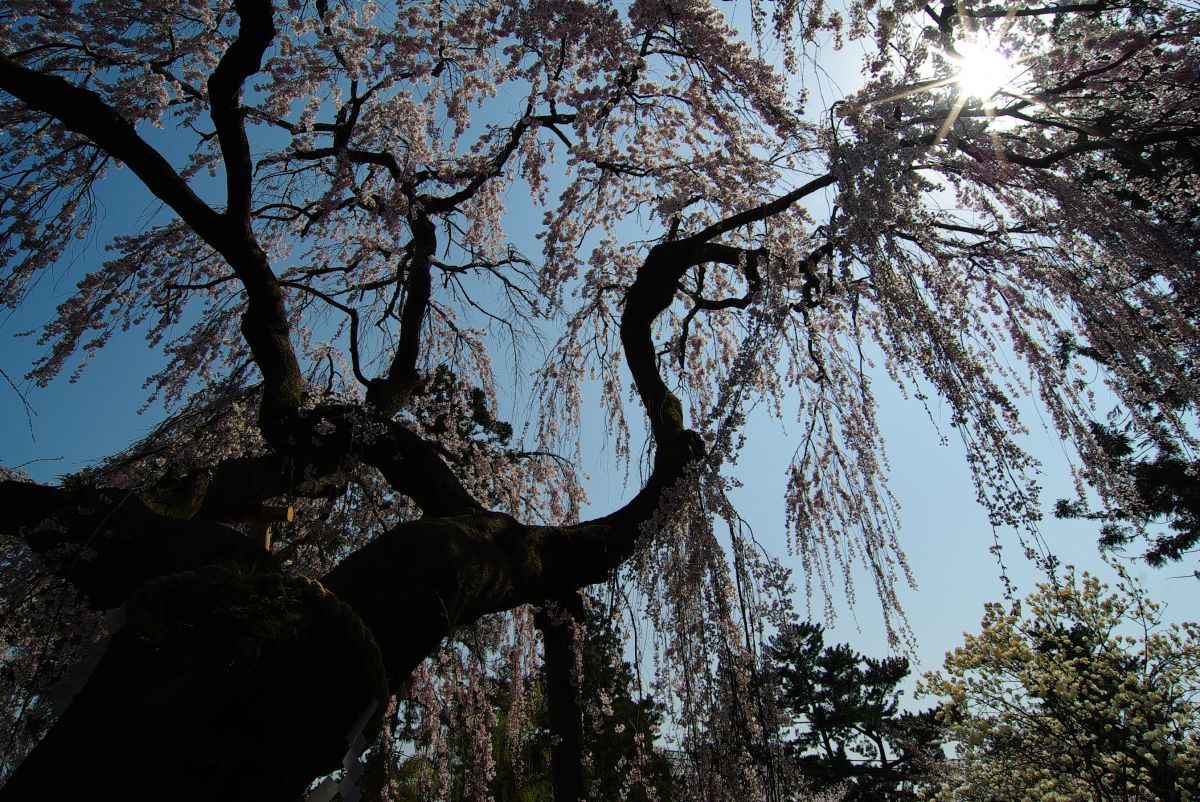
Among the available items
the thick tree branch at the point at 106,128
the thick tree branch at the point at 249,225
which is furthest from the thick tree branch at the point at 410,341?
the thick tree branch at the point at 106,128

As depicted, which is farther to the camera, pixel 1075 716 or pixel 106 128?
pixel 1075 716

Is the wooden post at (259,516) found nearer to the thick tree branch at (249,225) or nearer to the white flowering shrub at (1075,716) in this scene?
the thick tree branch at (249,225)

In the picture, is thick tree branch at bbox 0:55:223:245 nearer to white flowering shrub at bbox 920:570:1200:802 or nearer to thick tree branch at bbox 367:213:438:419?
thick tree branch at bbox 367:213:438:419

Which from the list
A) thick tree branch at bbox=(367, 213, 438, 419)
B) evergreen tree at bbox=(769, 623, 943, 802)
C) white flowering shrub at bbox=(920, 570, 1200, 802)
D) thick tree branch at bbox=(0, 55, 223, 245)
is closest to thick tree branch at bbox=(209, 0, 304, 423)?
thick tree branch at bbox=(0, 55, 223, 245)

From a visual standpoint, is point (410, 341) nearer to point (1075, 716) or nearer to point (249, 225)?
point (249, 225)

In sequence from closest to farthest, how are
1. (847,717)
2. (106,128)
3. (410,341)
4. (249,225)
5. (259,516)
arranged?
(106,128) < (249,225) < (259,516) < (410,341) < (847,717)

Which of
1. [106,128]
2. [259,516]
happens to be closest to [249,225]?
[106,128]

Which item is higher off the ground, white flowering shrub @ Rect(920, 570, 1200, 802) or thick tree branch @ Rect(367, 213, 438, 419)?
thick tree branch @ Rect(367, 213, 438, 419)

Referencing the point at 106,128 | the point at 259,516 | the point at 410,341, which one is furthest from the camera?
the point at 410,341

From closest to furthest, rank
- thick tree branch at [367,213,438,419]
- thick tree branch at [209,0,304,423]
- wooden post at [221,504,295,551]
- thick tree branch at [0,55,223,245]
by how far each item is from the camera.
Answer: thick tree branch at [0,55,223,245]
thick tree branch at [209,0,304,423]
wooden post at [221,504,295,551]
thick tree branch at [367,213,438,419]

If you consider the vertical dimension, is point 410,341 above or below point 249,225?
above

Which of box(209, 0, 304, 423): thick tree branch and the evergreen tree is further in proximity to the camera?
the evergreen tree

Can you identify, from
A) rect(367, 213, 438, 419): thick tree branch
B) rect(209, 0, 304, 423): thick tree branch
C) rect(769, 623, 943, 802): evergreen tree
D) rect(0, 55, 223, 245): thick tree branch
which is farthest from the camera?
rect(769, 623, 943, 802): evergreen tree

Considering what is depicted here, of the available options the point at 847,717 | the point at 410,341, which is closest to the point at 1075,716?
the point at 410,341
